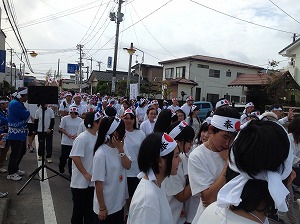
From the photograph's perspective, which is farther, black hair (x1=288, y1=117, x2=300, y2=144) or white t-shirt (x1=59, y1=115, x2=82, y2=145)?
white t-shirt (x1=59, y1=115, x2=82, y2=145)

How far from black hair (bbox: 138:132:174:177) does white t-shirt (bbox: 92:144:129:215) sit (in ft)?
3.09

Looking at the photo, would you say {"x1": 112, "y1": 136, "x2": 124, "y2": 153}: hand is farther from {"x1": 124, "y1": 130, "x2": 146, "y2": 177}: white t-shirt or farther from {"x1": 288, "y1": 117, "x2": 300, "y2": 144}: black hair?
{"x1": 288, "y1": 117, "x2": 300, "y2": 144}: black hair

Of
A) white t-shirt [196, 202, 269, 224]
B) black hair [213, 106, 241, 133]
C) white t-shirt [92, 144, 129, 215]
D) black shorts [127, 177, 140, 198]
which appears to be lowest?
black shorts [127, 177, 140, 198]

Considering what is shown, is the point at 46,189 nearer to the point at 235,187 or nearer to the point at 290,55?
the point at 235,187

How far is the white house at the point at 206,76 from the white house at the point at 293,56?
1185 cm

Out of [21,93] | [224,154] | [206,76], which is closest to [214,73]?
[206,76]

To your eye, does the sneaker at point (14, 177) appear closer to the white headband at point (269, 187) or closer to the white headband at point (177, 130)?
the white headband at point (177, 130)

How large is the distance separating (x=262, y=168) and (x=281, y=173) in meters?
0.10

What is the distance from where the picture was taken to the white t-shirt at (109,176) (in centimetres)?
299

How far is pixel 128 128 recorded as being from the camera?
4633mm

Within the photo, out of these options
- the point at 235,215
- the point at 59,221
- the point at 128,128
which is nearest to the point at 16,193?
the point at 59,221

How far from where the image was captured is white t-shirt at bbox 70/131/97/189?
12.0ft

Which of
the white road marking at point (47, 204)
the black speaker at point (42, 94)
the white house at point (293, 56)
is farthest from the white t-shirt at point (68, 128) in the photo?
the white house at point (293, 56)

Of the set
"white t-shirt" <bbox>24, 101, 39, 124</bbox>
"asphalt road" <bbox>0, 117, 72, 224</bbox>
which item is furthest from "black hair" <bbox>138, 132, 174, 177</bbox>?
"white t-shirt" <bbox>24, 101, 39, 124</bbox>
